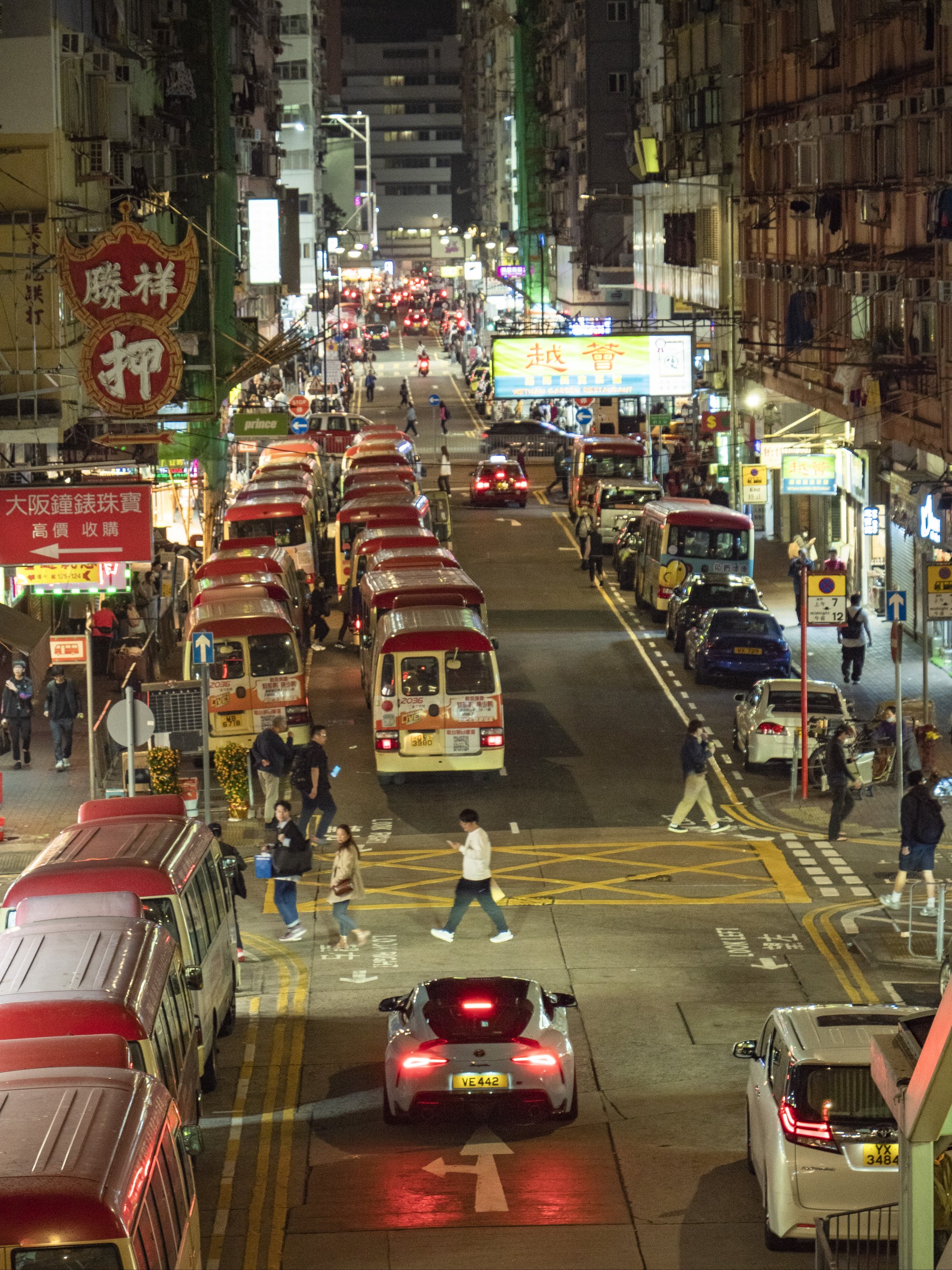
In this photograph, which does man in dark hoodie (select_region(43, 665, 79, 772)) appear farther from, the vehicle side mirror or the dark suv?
the vehicle side mirror

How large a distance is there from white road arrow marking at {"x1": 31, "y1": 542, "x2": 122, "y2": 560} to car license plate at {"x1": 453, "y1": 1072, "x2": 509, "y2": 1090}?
1077 centimetres

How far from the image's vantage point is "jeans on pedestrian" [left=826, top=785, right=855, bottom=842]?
81.1 ft

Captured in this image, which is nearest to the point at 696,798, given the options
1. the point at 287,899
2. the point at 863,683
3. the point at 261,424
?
the point at 287,899

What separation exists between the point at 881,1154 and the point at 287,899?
32.8 feet

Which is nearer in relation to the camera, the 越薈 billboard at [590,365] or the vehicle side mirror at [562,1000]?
the vehicle side mirror at [562,1000]

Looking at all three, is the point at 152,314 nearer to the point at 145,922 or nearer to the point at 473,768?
the point at 473,768

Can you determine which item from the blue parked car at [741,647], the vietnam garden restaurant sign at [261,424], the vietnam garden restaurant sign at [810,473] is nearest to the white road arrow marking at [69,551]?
the blue parked car at [741,647]

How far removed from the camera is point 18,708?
29547mm

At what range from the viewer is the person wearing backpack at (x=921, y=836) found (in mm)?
20891

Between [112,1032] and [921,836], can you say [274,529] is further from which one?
[112,1032]

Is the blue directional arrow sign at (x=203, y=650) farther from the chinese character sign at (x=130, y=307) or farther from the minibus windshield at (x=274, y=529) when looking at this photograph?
the minibus windshield at (x=274, y=529)

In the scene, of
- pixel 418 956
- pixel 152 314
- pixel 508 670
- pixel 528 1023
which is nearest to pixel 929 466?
pixel 508 670

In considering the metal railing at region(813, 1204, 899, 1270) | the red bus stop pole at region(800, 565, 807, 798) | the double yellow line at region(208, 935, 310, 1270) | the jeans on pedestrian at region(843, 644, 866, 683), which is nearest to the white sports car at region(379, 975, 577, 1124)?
the double yellow line at region(208, 935, 310, 1270)

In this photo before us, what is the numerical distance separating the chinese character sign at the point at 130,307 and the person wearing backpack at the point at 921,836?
1148cm
